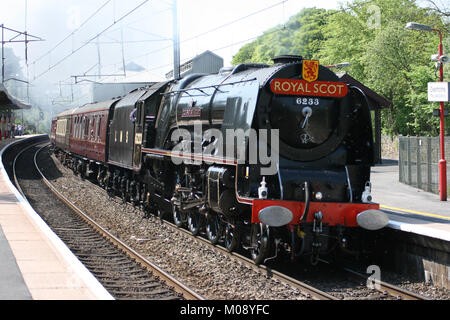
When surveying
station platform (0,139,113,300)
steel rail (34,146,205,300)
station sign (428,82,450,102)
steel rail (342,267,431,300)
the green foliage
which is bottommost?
steel rail (342,267,431,300)

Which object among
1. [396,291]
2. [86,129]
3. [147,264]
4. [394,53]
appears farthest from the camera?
[394,53]

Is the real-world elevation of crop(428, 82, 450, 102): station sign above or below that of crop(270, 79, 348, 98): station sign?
above

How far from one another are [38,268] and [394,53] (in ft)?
118

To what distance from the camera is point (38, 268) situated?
7.25 metres

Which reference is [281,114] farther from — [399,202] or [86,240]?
[399,202]

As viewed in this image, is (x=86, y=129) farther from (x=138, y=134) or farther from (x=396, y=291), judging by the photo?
(x=396, y=291)

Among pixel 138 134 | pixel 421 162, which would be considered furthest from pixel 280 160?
pixel 421 162

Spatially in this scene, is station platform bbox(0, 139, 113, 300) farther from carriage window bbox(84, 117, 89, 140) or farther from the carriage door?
carriage window bbox(84, 117, 89, 140)

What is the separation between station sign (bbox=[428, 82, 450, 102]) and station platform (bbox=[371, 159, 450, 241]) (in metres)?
3.03

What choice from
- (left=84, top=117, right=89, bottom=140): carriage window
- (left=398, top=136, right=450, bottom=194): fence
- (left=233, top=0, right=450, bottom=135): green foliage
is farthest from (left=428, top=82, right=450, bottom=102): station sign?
(left=233, top=0, right=450, bottom=135): green foliage

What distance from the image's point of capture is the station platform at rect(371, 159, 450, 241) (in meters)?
8.66

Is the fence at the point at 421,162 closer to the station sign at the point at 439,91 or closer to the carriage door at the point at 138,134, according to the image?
the station sign at the point at 439,91

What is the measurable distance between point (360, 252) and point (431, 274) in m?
1.19
